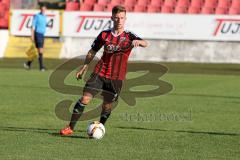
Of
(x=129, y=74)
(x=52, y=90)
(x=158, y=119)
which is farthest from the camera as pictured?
(x=129, y=74)

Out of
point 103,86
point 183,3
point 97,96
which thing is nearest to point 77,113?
point 103,86

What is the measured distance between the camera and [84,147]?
1006 cm

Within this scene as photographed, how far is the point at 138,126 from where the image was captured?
12.8m

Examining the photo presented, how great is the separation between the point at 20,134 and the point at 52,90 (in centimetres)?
835

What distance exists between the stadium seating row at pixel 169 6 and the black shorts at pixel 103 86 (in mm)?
23755

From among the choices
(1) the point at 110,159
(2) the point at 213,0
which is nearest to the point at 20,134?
(1) the point at 110,159

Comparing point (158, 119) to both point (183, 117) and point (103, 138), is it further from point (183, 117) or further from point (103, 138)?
point (103, 138)

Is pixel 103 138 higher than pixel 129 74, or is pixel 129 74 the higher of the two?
pixel 103 138

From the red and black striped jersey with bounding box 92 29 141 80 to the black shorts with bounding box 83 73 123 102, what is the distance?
0.07m

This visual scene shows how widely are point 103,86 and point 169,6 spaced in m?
24.7

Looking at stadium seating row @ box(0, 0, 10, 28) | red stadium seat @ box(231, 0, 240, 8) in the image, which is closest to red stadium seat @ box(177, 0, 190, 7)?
red stadium seat @ box(231, 0, 240, 8)

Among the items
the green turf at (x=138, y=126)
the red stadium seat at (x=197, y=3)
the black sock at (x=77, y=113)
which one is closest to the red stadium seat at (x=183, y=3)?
the red stadium seat at (x=197, y=3)

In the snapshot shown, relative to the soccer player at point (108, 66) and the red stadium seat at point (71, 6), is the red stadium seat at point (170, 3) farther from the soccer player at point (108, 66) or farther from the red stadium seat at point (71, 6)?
the soccer player at point (108, 66)

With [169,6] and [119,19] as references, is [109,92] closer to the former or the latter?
[119,19]
